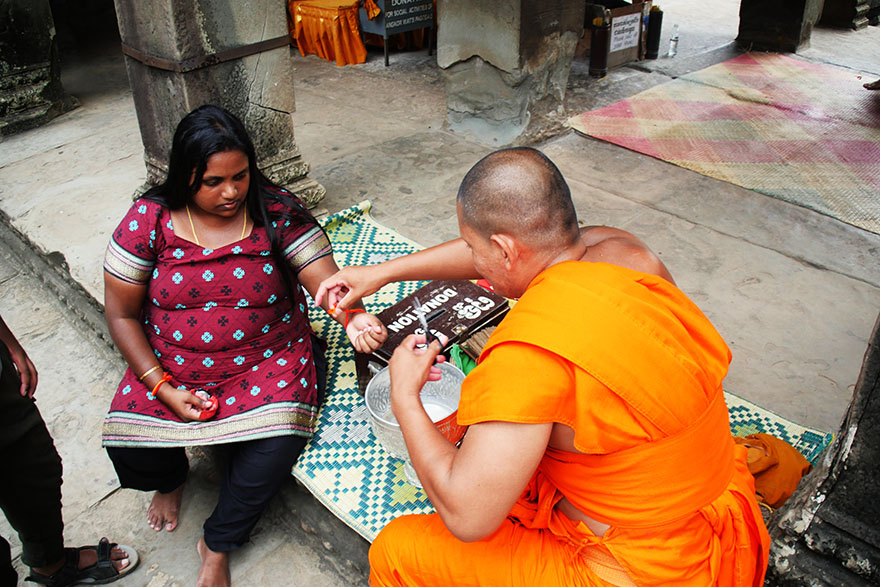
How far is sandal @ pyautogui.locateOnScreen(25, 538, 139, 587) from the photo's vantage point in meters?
2.19

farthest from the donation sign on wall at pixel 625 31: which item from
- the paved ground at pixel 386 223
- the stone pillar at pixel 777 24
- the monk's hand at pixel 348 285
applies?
the monk's hand at pixel 348 285

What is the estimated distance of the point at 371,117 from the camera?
5.53 meters

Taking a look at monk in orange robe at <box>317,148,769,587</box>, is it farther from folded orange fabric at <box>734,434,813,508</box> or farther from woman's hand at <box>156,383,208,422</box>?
woman's hand at <box>156,383,208,422</box>

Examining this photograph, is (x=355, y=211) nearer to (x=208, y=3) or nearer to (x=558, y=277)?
(x=208, y=3)

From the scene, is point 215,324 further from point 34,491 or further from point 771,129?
point 771,129

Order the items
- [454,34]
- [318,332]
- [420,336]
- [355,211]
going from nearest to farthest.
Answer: [420,336] < [318,332] < [355,211] < [454,34]

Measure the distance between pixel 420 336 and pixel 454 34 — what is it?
367 centimetres

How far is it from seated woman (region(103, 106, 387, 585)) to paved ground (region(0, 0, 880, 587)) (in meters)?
0.29

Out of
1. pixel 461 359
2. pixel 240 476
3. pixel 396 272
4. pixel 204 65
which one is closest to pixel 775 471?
pixel 461 359

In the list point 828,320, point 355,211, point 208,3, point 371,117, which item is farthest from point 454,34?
point 828,320

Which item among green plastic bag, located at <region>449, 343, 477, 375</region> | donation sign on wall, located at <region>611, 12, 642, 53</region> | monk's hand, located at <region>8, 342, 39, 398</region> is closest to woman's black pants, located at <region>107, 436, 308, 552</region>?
monk's hand, located at <region>8, 342, 39, 398</region>

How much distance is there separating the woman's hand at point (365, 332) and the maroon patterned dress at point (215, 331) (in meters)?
0.26

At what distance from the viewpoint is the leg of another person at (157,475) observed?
7.41ft

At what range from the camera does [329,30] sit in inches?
271
